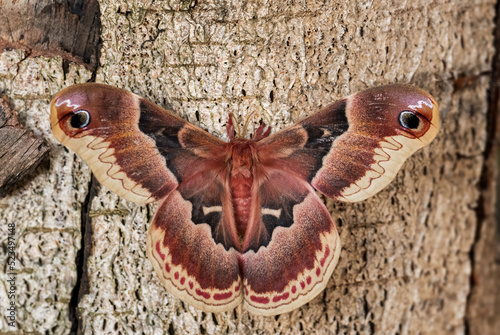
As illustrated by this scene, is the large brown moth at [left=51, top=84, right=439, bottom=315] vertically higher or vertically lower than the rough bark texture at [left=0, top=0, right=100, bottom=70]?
lower

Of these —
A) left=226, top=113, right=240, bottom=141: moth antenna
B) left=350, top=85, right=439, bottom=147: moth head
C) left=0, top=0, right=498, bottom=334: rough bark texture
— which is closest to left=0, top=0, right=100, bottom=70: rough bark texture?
left=0, top=0, right=498, bottom=334: rough bark texture

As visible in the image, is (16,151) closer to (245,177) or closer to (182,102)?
(182,102)

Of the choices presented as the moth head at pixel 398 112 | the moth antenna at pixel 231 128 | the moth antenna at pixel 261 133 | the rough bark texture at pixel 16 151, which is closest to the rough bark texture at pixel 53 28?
the rough bark texture at pixel 16 151

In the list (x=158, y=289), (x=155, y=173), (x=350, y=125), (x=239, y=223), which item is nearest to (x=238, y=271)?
(x=239, y=223)

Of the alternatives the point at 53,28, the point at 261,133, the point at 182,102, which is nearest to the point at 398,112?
the point at 261,133

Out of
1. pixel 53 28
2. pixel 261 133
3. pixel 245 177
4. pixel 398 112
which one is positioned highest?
pixel 53 28

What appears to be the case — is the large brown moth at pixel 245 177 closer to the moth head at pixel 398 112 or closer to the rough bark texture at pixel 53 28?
the moth head at pixel 398 112

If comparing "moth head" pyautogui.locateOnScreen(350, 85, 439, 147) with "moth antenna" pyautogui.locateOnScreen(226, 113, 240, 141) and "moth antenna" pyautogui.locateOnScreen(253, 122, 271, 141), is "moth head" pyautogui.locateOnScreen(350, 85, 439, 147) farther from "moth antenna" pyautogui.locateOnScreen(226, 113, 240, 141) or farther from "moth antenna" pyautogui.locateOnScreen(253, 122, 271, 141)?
"moth antenna" pyautogui.locateOnScreen(226, 113, 240, 141)

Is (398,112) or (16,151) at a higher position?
(398,112)
